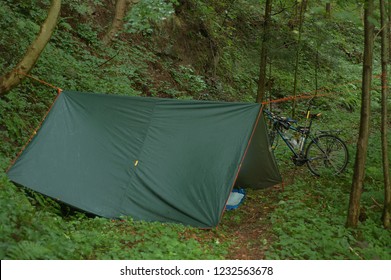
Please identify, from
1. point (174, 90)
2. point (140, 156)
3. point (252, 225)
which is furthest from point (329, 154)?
point (174, 90)

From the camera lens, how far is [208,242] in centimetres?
454

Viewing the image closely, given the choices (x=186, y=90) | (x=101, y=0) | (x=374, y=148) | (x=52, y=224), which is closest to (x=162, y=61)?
(x=186, y=90)

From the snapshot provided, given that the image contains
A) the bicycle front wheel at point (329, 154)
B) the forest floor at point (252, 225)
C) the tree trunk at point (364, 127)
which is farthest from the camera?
the bicycle front wheel at point (329, 154)

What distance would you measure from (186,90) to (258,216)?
219 inches

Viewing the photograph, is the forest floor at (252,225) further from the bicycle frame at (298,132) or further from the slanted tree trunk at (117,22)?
the slanted tree trunk at (117,22)

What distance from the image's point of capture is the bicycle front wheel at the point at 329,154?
680 centimetres

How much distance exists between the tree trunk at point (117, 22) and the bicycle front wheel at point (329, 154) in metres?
5.65

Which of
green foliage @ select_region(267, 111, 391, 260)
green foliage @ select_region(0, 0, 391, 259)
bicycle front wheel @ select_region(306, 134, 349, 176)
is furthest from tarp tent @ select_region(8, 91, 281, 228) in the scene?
bicycle front wheel @ select_region(306, 134, 349, 176)

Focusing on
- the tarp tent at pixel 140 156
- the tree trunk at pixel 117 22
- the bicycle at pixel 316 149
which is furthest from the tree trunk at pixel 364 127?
the tree trunk at pixel 117 22

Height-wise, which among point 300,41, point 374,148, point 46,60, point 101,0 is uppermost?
point 101,0

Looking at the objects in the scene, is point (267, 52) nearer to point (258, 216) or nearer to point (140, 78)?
point (140, 78)

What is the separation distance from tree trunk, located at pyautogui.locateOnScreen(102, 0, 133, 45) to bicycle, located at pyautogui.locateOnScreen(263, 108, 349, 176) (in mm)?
4951

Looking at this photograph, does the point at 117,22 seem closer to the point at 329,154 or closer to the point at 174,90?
the point at 174,90

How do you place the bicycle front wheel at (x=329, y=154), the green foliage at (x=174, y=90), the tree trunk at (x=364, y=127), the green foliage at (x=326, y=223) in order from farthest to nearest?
the bicycle front wheel at (x=329, y=154)
the tree trunk at (x=364, y=127)
the green foliage at (x=326, y=223)
the green foliage at (x=174, y=90)
